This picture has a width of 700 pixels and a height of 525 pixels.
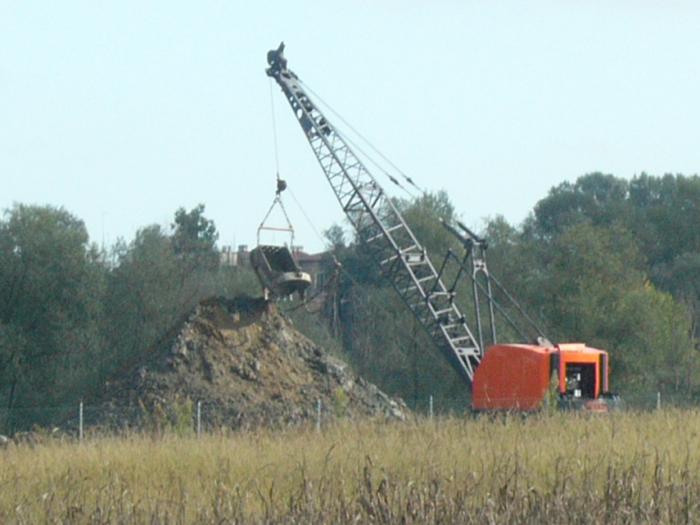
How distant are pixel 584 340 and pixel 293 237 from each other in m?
15.9

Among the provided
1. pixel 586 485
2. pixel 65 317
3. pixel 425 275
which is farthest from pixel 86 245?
pixel 586 485

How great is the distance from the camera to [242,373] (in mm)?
36594

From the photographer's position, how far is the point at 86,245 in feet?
169

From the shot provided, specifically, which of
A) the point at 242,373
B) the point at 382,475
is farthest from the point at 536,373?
the point at 382,475

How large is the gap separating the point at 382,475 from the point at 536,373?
76.8 feet

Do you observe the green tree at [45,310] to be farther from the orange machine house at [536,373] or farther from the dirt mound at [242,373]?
the orange machine house at [536,373]

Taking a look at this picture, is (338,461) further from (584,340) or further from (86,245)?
(86,245)

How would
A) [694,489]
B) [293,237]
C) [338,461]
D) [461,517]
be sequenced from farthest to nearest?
[293,237], [338,461], [694,489], [461,517]

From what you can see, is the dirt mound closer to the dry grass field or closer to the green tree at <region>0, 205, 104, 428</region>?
the green tree at <region>0, 205, 104, 428</region>

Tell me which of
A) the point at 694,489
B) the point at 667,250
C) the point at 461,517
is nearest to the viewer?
the point at 461,517

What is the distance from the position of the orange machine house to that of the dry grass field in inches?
587

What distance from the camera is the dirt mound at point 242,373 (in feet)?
115

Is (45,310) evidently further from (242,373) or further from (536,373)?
(536,373)

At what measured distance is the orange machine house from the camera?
3566cm
